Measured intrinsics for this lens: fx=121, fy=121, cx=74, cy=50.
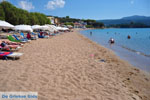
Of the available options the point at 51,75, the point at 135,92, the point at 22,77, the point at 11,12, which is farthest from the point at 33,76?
the point at 11,12

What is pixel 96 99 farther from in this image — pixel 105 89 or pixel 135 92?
pixel 135 92

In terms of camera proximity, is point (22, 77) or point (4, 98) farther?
point (22, 77)

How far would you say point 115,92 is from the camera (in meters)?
3.62

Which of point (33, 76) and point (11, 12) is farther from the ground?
point (11, 12)

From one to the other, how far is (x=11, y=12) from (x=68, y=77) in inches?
1309

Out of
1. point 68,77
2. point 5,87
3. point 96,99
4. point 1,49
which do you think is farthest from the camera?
point 1,49

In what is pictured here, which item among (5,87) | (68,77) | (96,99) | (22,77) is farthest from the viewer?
(68,77)

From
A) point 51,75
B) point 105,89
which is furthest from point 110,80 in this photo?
point 51,75

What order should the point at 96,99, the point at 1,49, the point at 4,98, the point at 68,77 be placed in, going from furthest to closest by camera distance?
the point at 1,49, the point at 68,77, the point at 96,99, the point at 4,98

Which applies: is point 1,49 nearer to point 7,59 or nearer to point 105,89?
point 7,59

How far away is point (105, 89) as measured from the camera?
3.75 meters

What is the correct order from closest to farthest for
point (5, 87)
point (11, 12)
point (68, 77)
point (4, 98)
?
point (4, 98) → point (5, 87) → point (68, 77) → point (11, 12)

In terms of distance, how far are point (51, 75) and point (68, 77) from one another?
2.13 feet

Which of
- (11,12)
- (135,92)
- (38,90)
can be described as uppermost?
(11,12)
